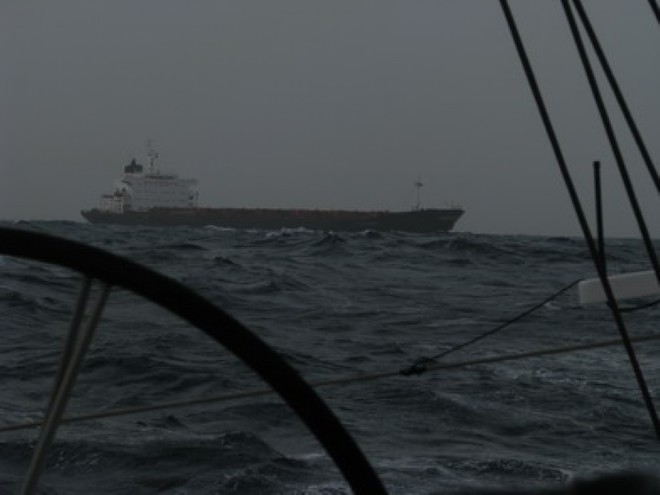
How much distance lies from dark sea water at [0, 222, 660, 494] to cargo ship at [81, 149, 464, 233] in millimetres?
54767

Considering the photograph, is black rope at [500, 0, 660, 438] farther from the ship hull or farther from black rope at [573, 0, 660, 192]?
the ship hull

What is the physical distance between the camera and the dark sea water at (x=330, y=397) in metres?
4.76

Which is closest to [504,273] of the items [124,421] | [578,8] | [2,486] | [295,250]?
[295,250]

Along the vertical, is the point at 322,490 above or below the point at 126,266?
below

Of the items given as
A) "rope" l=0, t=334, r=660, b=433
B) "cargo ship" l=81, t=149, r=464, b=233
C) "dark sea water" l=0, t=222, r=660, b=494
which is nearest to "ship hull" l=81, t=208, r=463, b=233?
"cargo ship" l=81, t=149, r=464, b=233

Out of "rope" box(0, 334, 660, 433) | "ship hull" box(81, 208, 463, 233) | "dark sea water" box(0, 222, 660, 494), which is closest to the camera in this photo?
"rope" box(0, 334, 660, 433)

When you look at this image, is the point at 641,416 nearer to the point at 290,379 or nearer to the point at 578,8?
the point at 578,8

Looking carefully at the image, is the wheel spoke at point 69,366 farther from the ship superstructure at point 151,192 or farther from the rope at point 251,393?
the ship superstructure at point 151,192

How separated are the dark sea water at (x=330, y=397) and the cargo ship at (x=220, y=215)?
180ft

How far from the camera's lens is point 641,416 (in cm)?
643

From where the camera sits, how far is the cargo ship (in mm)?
68438

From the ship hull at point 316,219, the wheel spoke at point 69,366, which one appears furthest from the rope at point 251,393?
the ship hull at point 316,219

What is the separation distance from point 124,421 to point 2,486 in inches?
54.6

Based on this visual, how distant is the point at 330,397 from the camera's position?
6.54 meters
